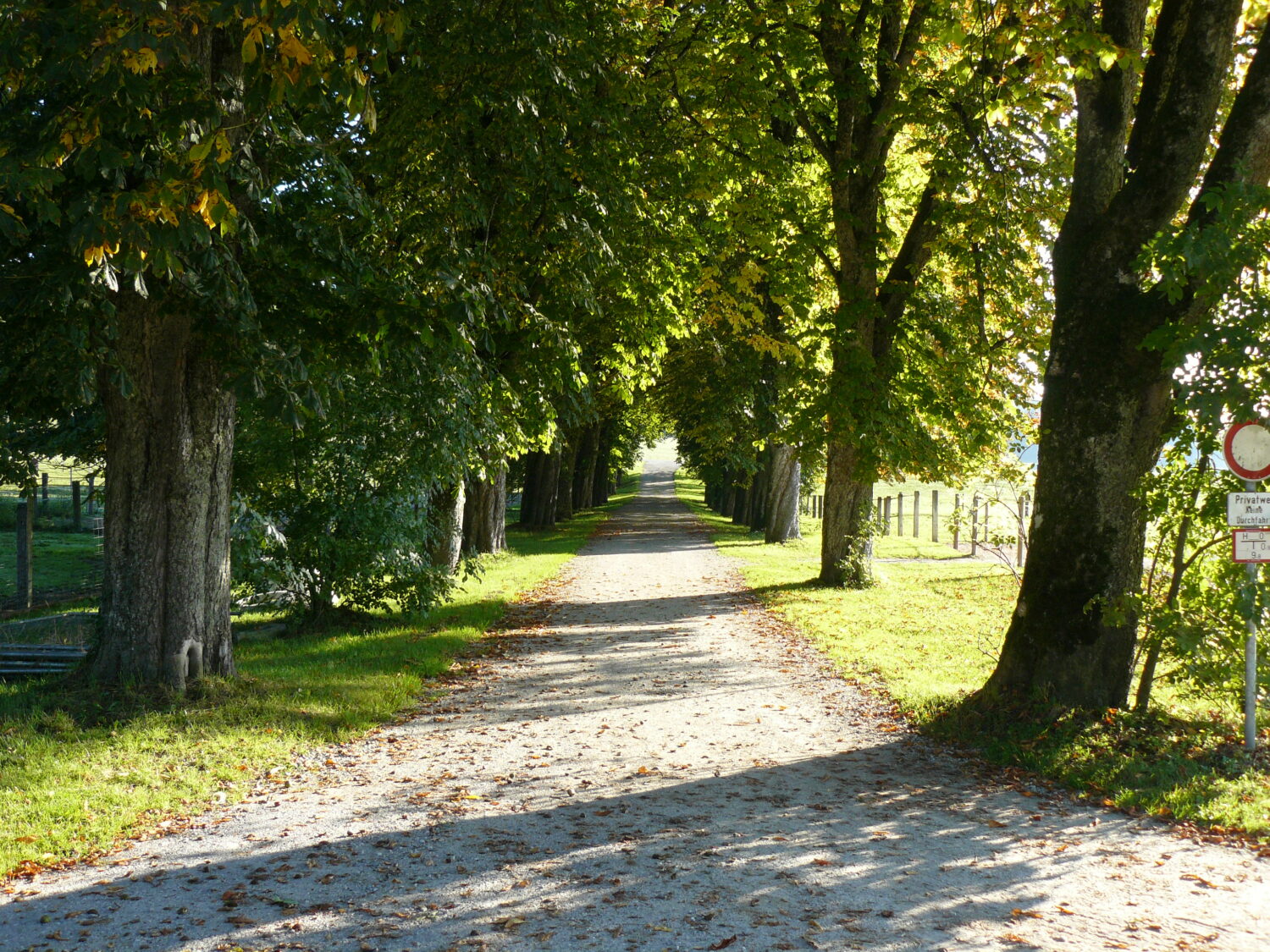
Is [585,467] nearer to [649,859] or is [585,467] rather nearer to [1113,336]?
[1113,336]

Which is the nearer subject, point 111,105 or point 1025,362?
point 111,105

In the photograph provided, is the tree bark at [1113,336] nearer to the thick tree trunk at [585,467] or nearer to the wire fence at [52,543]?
the wire fence at [52,543]

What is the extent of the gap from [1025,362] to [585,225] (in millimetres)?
8424

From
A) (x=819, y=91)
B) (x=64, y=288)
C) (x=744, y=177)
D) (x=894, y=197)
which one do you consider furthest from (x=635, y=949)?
(x=894, y=197)

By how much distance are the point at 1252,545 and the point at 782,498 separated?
2320 centimetres

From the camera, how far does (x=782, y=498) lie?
3067 cm

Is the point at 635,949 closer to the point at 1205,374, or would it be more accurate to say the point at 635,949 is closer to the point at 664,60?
the point at 1205,374

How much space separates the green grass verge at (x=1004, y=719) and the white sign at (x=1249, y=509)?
1651 mm

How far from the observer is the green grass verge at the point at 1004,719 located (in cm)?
675

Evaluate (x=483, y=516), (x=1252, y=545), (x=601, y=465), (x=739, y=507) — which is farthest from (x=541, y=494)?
(x=1252, y=545)

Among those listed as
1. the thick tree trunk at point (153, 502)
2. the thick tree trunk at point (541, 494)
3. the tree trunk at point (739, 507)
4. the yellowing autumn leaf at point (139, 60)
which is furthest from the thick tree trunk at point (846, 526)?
the tree trunk at point (739, 507)

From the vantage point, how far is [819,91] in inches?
679

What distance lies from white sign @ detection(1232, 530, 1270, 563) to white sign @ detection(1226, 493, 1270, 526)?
0.08 meters

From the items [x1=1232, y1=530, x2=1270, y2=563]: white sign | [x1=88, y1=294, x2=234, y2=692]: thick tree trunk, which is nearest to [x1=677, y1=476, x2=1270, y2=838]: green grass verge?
[x1=1232, y1=530, x2=1270, y2=563]: white sign
